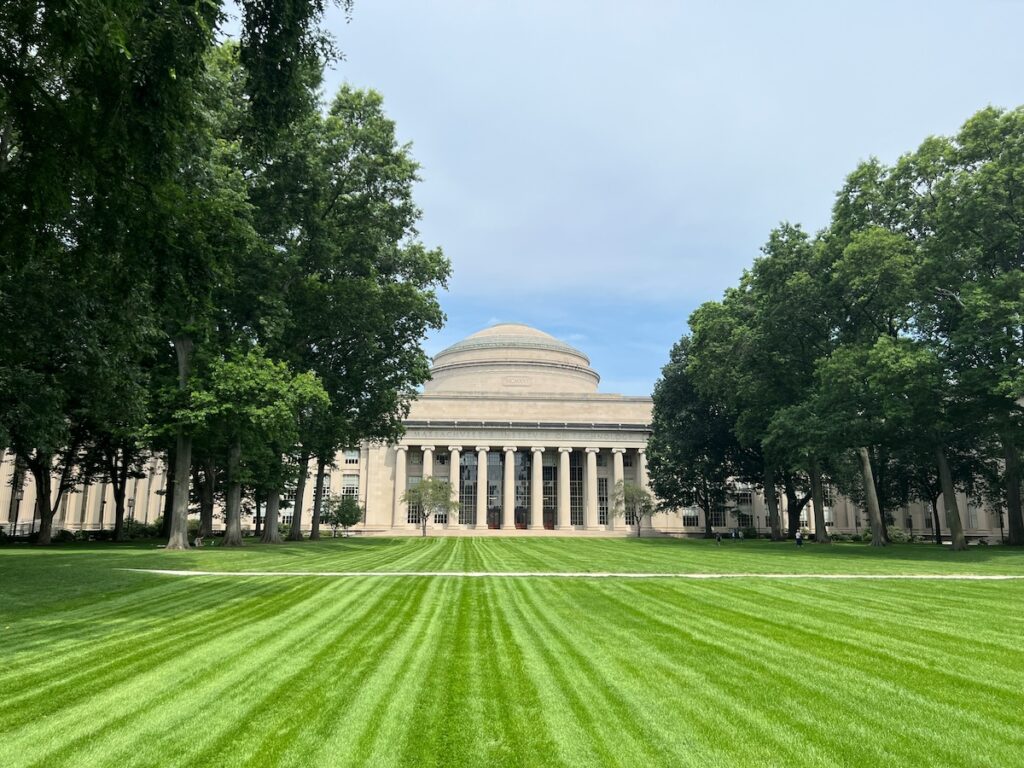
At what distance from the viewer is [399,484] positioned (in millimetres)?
84688

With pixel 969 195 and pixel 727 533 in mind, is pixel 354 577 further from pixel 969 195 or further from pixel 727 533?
pixel 727 533

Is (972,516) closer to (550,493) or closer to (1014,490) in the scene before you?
(550,493)

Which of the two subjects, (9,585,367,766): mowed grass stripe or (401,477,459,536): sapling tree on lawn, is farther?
(401,477,459,536): sapling tree on lawn

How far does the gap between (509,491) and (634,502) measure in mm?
15909

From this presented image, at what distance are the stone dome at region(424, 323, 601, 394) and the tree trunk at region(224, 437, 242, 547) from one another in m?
61.2

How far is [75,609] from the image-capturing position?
1215 centimetres

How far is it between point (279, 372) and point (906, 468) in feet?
169

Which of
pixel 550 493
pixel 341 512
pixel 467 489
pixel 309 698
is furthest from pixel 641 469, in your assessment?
pixel 309 698

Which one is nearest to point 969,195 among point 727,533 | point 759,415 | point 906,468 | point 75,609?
point 759,415

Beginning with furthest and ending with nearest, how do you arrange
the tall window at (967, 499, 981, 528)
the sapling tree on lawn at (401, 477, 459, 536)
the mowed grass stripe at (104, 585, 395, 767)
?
the tall window at (967, 499, 981, 528) < the sapling tree on lawn at (401, 477, 459, 536) < the mowed grass stripe at (104, 585, 395, 767)

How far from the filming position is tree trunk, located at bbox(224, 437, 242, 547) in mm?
32500

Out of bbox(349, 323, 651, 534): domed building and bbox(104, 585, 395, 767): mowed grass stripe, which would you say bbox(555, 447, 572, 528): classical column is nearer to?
bbox(349, 323, 651, 534): domed building

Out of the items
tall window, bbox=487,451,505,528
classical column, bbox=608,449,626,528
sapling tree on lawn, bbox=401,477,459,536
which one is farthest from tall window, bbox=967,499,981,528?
sapling tree on lawn, bbox=401,477,459,536

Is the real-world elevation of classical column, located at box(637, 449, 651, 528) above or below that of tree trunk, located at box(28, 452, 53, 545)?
above
